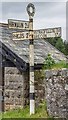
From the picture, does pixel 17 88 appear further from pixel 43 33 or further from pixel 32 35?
pixel 43 33

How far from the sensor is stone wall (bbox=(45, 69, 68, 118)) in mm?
10844

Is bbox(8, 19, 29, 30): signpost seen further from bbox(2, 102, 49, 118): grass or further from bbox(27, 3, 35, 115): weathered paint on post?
bbox(2, 102, 49, 118): grass

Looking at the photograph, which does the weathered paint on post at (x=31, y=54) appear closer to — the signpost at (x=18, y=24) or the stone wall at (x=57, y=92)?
the signpost at (x=18, y=24)

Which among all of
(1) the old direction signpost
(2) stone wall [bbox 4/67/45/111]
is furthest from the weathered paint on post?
(2) stone wall [bbox 4/67/45/111]

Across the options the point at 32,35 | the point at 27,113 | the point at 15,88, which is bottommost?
the point at 27,113

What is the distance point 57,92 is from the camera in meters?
11.0

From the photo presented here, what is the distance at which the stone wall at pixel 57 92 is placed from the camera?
1084 cm

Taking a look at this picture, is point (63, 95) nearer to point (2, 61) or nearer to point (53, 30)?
point (53, 30)

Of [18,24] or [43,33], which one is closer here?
[43,33]

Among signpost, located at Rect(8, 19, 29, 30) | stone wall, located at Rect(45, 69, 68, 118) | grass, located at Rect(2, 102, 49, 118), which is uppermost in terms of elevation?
signpost, located at Rect(8, 19, 29, 30)

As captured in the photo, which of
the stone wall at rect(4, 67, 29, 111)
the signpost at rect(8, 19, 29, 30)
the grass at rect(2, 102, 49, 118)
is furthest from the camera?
the stone wall at rect(4, 67, 29, 111)

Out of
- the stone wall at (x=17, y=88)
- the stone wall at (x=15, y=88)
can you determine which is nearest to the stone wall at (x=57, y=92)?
the stone wall at (x=17, y=88)

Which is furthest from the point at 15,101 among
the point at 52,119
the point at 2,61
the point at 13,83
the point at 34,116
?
the point at 52,119

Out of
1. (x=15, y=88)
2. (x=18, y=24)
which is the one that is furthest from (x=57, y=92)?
(x=15, y=88)
